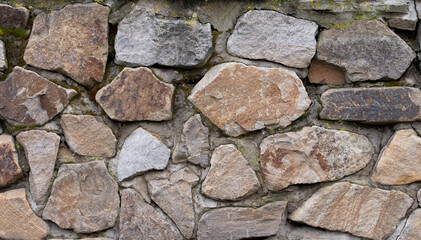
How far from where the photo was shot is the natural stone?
1364 mm

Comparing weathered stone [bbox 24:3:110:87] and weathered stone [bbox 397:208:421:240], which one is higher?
weathered stone [bbox 24:3:110:87]

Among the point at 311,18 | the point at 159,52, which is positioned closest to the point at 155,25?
the point at 159,52

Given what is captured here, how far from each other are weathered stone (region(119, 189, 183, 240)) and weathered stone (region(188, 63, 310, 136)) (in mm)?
436

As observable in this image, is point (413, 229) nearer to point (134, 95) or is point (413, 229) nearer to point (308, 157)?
point (308, 157)

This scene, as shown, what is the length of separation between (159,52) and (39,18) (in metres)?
0.51

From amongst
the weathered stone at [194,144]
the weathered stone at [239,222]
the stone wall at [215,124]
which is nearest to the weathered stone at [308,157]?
the stone wall at [215,124]

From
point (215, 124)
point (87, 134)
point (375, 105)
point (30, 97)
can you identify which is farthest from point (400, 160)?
point (30, 97)

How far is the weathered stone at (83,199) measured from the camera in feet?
4.57

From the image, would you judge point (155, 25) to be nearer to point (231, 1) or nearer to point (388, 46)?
point (231, 1)

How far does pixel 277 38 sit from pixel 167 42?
0.43 m

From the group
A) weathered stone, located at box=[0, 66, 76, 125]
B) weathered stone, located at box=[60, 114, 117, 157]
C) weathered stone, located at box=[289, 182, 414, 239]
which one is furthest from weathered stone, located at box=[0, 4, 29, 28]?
weathered stone, located at box=[289, 182, 414, 239]

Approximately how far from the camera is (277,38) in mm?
1376

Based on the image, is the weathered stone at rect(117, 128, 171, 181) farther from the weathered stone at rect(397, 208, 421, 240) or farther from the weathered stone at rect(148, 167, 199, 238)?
the weathered stone at rect(397, 208, 421, 240)

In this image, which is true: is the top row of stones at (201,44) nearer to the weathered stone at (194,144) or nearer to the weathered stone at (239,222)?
the weathered stone at (194,144)
